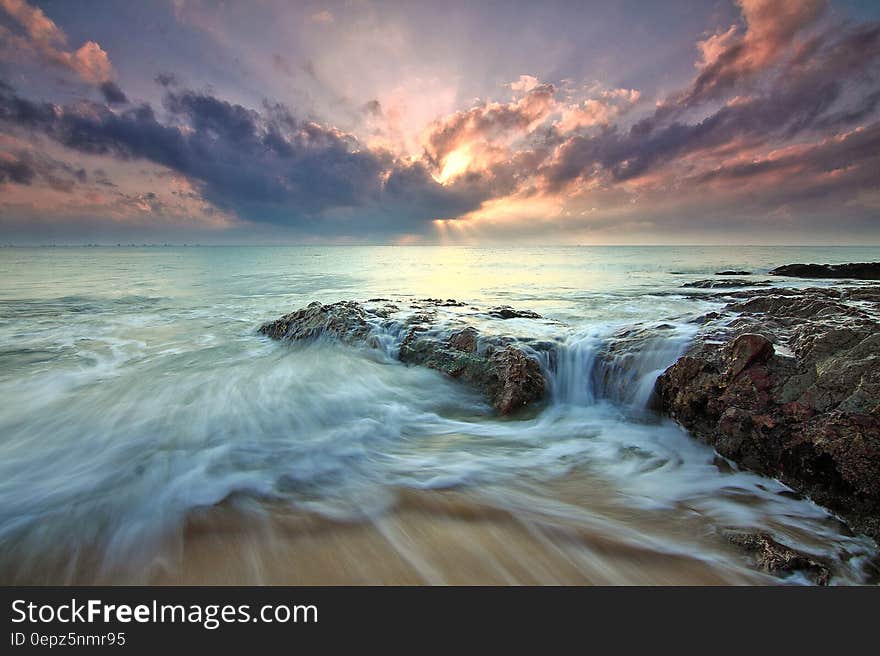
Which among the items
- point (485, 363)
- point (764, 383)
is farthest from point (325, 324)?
point (764, 383)

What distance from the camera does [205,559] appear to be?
268cm

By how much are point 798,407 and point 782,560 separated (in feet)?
5.67

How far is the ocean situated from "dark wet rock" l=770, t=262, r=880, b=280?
62.9ft

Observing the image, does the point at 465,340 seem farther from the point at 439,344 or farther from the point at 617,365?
the point at 617,365

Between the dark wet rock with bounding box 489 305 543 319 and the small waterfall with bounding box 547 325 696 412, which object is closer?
the small waterfall with bounding box 547 325 696 412

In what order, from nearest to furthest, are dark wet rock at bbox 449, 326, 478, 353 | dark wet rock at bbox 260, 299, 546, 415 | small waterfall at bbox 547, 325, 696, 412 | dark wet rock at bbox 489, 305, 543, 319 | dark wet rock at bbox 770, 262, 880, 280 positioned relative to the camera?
small waterfall at bbox 547, 325, 696, 412 → dark wet rock at bbox 260, 299, 546, 415 → dark wet rock at bbox 449, 326, 478, 353 → dark wet rock at bbox 489, 305, 543, 319 → dark wet rock at bbox 770, 262, 880, 280

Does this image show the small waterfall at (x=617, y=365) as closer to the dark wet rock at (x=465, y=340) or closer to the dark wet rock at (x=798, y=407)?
the dark wet rock at (x=798, y=407)

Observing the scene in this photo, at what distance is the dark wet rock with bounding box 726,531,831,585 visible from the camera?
238 cm

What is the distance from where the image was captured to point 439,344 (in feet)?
23.5

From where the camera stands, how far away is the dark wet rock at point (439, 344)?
218 inches

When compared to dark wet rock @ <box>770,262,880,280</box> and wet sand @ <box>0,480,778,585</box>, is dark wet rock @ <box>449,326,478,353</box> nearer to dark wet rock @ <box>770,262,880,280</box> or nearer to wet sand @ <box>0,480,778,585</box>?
wet sand @ <box>0,480,778,585</box>

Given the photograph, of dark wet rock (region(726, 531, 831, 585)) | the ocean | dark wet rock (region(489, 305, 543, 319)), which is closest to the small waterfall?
the ocean
